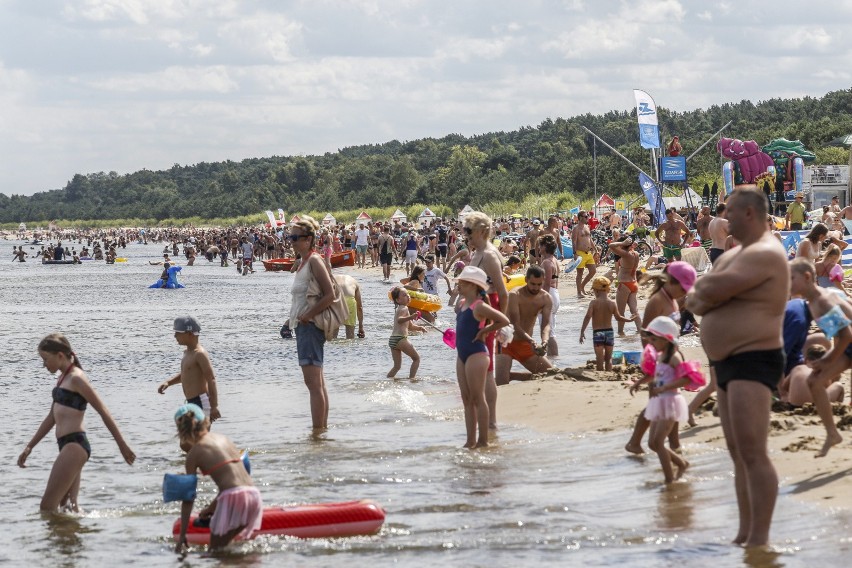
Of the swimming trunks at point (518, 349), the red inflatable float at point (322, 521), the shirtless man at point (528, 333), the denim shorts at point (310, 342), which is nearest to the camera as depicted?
the red inflatable float at point (322, 521)

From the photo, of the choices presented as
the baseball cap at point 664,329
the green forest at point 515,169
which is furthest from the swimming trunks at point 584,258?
the green forest at point 515,169

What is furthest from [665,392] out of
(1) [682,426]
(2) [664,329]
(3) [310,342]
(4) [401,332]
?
(4) [401,332]

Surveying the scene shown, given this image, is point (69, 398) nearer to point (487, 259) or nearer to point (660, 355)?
point (487, 259)

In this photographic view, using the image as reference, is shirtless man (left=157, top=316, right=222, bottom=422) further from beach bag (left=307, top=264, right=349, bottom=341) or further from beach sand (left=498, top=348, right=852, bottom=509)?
beach sand (left=498, top=348, right=852, bottom=509)

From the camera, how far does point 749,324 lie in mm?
5211

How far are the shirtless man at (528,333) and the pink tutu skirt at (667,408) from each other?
385 cm

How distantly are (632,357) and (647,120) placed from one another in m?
20.1

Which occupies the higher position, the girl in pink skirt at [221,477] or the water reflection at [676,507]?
the girl in pink skirt at [221,477]

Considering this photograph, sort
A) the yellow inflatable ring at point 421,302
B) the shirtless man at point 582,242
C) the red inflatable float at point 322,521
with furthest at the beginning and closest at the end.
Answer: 1. the shirtless man at point 582,242
2. the yellow inflatable ring at point 421,302
3. the red inflatable float at point 322,521

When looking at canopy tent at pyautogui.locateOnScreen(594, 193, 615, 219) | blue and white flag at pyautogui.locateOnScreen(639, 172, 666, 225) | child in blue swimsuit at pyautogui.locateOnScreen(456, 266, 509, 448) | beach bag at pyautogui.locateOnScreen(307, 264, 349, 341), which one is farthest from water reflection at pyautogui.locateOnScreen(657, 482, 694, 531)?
canopy tent at pyautogui.locateOnScreen(594, 193, 615, 219)

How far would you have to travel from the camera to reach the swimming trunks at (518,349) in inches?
463

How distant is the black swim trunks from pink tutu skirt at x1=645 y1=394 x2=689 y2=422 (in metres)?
1.84

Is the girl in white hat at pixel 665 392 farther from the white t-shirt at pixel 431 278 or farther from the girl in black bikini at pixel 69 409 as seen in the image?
the white t-shirt at pixel 431 278

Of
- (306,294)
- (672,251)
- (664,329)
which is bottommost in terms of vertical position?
(664,329)
